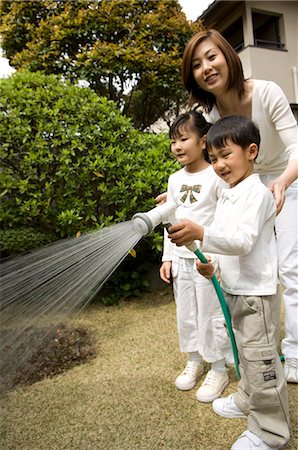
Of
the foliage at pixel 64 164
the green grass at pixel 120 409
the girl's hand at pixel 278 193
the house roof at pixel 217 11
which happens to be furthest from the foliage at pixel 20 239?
the house roof at pixel 217 11

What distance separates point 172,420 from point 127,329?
1.59 metres

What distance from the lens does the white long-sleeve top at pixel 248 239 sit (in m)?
1.58

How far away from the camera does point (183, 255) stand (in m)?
2.49

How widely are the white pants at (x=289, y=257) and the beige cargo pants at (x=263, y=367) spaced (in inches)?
31.7

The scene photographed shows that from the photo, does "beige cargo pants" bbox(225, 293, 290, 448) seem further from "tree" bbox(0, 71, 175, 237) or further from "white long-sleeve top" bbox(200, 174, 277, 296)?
"tree" bbox(0, 71, 175, 237)

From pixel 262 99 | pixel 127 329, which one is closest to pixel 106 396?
pixel 127 329

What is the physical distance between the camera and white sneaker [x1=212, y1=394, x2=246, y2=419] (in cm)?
215

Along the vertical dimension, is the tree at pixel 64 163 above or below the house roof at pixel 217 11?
below

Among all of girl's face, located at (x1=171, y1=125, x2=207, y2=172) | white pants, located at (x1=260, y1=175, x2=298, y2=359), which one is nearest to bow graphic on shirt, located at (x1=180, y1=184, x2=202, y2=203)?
girl's face, located at (x1=171, y1=125, x2=207, y2=172)

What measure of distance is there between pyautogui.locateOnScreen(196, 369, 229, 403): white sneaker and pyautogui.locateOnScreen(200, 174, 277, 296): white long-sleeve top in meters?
0.93

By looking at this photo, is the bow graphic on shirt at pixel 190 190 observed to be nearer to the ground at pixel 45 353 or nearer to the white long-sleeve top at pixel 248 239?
the white long-sleeve top at pixel 248 239

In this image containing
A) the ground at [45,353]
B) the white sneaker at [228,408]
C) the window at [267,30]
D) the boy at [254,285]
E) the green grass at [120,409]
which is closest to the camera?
the boy at [254,285]

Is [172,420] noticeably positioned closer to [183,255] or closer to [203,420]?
[203,420]

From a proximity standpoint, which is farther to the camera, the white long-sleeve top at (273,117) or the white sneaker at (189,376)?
the white sneaker at (189,376)
